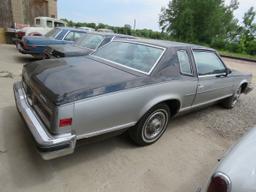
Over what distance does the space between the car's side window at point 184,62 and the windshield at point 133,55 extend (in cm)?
35

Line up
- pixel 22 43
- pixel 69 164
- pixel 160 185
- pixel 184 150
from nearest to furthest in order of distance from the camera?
pixel 160 185 → pixel 69 164 → pixel 184 150 → pixel 22 43

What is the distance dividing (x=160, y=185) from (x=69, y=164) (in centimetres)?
114

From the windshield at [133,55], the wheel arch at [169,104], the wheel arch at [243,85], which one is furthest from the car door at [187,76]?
the wheel arch at [243,85]

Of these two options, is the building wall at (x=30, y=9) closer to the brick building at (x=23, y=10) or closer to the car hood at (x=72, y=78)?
the brick building at (x=23, y=10)

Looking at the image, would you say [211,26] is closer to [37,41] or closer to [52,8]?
[52,8]

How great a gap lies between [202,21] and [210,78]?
2960cm

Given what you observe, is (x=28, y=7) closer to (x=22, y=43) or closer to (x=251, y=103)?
(x=22, y=43)

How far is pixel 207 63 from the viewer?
3.58 m

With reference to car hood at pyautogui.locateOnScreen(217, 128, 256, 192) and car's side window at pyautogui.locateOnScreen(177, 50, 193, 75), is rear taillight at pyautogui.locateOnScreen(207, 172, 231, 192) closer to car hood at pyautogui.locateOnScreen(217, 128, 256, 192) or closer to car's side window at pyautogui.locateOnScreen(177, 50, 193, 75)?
car hood at pyautogui.locateOnScreen(217, 128, 256, 192)

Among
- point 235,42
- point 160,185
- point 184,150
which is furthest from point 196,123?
point 235,42

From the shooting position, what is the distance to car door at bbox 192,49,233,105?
3.29 metres

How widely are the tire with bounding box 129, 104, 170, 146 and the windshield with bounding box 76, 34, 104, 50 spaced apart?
13.1 feet

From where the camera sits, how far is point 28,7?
14.3 m

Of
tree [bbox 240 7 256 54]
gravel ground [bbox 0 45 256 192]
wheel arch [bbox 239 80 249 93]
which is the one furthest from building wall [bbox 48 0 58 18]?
tree [bbox 240 7 256 54]
